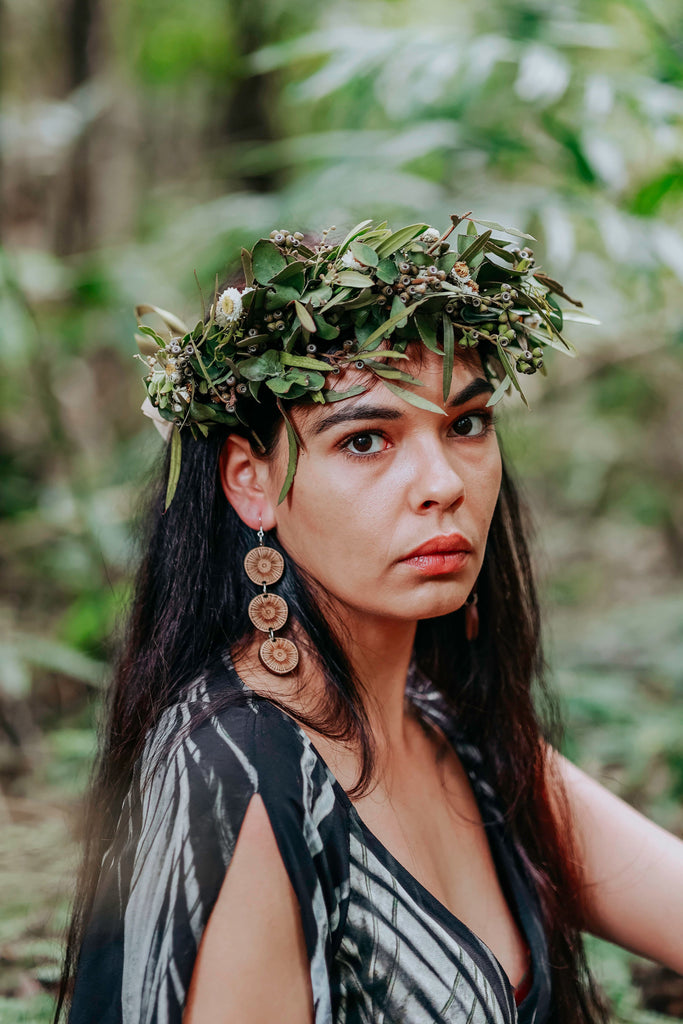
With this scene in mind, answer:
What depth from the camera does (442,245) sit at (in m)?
1.54

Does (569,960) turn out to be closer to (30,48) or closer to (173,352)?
(173,352)

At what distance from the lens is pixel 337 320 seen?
4.90 feet

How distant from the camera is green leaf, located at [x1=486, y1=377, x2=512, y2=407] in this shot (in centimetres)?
153

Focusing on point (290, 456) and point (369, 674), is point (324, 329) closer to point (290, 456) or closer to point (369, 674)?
point (290, 456)

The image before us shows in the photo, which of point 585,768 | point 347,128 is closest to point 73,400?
point 347,128

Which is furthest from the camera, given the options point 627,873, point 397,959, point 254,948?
point 627,873

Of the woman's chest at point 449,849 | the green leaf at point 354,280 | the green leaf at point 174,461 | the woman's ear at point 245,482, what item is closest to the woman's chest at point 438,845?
the woman's chest at point 449,849

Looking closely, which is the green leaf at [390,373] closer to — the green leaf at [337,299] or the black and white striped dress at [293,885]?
the green leaf at [337,299]

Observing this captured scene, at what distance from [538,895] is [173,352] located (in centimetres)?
127

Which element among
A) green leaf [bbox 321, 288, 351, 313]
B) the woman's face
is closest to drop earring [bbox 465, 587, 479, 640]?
the woman's face

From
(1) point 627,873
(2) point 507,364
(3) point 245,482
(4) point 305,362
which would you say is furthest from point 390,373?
(1) point 627,873

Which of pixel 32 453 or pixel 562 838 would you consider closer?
pixel 562 838

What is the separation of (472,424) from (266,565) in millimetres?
428

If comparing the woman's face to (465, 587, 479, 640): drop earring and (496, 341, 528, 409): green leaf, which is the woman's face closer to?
(496, 341, 528, 409): green leaf
